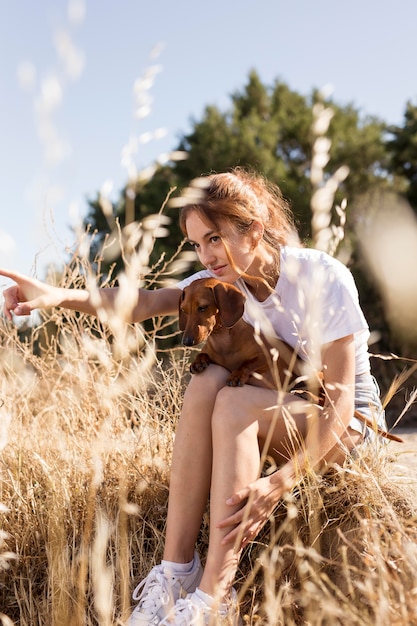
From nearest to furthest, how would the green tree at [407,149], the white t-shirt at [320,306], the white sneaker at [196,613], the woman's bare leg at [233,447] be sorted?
1. the white sneaker at [196,613]
2. the woman's bare leg at [233,447]
3. the white t-shirt at [320,306]
4. the green tree at [407,149]

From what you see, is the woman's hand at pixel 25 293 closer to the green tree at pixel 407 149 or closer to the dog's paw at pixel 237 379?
the dog's paw at pixel 237 379

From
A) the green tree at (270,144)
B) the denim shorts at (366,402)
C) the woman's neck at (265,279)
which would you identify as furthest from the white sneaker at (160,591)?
the green tree at (270,144)

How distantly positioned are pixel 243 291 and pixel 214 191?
→ 409 mm

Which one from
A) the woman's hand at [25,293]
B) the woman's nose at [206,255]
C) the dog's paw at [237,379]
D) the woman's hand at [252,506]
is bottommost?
the woman's hand at [252,506]

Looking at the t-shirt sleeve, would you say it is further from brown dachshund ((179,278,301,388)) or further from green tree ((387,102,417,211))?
green tree ((387,102,417,211))

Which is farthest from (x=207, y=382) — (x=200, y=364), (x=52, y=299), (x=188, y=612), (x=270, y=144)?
(x=270, y=144)

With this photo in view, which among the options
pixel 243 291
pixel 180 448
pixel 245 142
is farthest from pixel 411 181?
pixel 180 448

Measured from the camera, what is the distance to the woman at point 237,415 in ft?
6.24

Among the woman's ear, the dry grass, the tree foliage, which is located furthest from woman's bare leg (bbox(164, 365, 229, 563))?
the tree foliage

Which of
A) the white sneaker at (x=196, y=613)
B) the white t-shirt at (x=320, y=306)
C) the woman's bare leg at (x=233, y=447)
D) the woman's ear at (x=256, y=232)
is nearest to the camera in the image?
the white sneaker at (x=196, y=613)

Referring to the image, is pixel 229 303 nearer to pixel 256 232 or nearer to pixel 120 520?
pixel 256 232

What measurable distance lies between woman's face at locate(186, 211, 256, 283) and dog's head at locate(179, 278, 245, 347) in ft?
0.30

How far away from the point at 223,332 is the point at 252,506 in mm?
782

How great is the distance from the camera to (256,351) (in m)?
2.38
